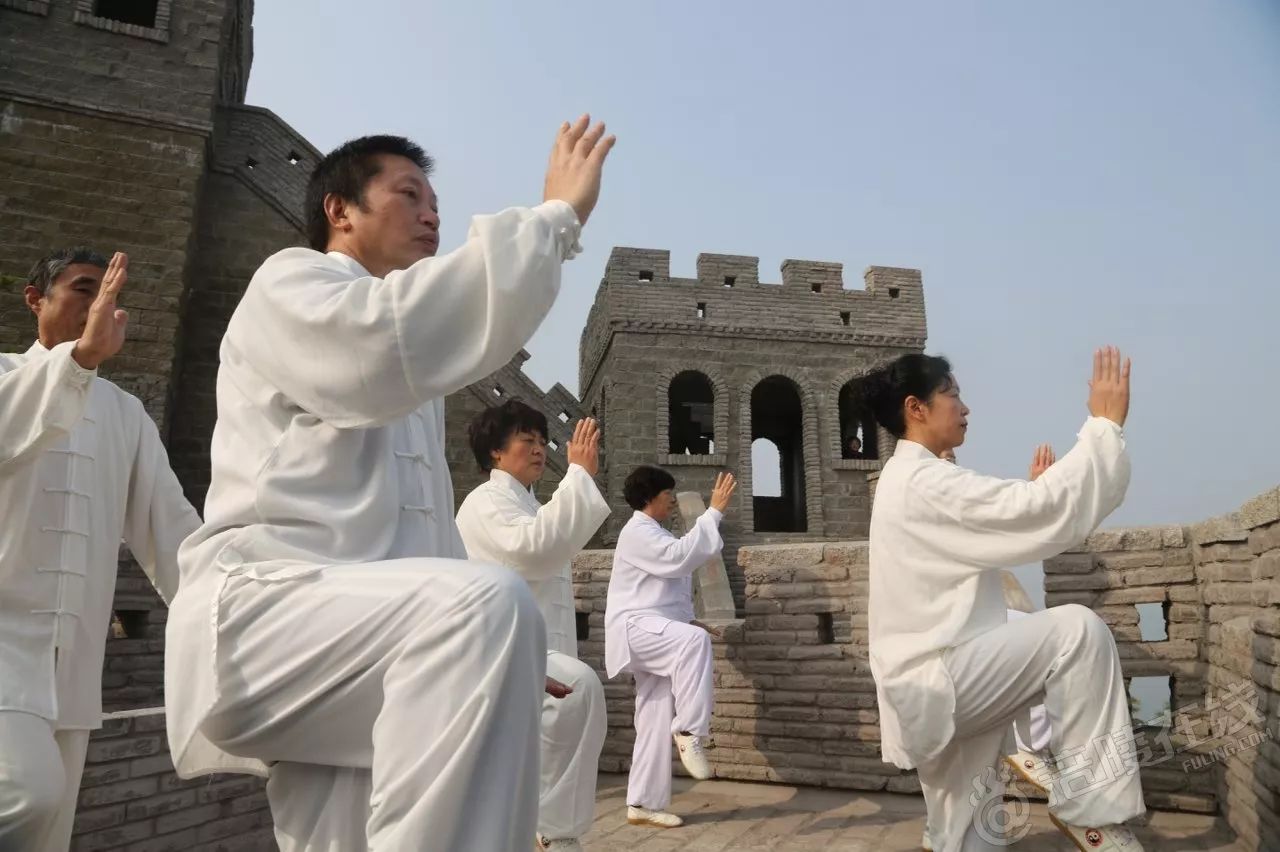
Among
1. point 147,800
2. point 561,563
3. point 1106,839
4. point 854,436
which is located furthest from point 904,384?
point 854,436

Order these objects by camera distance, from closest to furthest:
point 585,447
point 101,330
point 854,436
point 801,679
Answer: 1. point 101,330
2. point 585,447
3. point 801,679
4. point 854,436

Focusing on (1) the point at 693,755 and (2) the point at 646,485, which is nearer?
(1) the point at 693,755

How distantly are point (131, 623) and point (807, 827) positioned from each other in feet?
20.3

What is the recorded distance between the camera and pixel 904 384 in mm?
3553

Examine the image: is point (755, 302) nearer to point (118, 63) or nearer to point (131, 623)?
point (118, 63)

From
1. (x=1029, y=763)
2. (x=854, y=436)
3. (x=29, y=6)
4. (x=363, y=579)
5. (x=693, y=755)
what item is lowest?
(x=693, y=755)

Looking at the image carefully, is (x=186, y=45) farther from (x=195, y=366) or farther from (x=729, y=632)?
(x=729, y=632)

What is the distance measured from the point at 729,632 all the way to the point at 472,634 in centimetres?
514

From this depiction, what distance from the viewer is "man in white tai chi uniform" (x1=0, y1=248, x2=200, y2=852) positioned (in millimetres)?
2217

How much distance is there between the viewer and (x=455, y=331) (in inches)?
56.7

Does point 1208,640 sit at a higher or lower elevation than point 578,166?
lower

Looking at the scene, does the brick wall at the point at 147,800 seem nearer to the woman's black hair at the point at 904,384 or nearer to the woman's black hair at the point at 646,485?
the woman's black hair at the point at 646,485

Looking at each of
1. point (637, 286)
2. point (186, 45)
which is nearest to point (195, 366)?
point (186, 45)

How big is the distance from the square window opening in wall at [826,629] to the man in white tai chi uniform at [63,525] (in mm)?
4123
